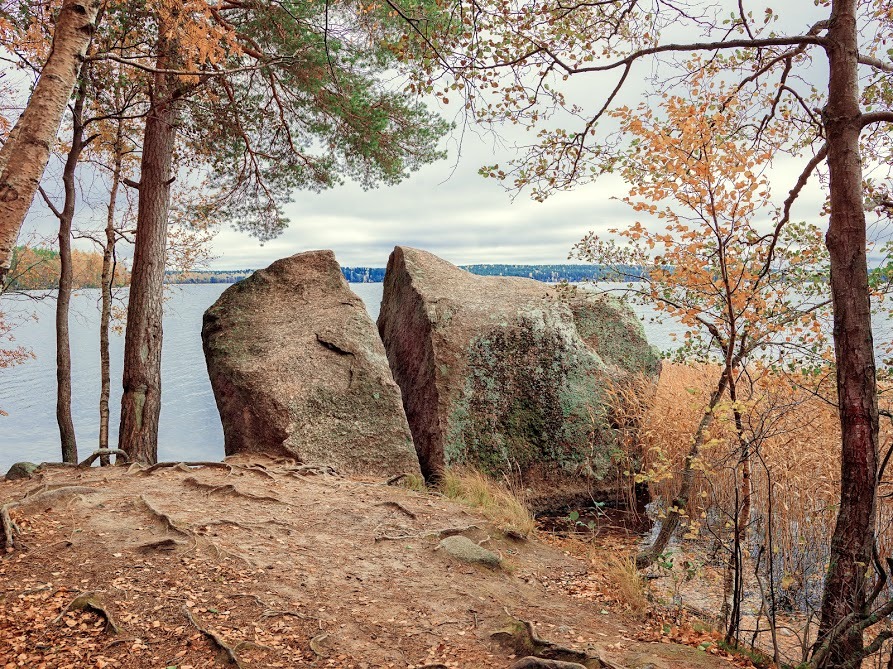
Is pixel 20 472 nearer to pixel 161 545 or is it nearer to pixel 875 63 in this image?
pixel 161 545

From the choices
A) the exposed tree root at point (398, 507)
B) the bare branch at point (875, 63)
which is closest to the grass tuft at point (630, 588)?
the exposed tree root at point (398, 507)

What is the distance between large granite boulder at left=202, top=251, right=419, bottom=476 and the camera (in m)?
8.03

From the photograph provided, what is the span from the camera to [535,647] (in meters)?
3.54

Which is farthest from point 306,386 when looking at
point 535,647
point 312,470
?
point 535,647

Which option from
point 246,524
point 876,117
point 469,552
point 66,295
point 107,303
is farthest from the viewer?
point 107,303

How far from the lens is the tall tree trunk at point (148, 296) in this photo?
8.68 metres

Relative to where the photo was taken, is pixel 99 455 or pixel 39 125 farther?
pixel 99 455

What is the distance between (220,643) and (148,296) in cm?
649

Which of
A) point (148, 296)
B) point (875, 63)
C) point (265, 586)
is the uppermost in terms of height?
point (875, 63)

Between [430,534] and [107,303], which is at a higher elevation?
[107,303]

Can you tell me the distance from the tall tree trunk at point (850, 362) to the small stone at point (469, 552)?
2.39m

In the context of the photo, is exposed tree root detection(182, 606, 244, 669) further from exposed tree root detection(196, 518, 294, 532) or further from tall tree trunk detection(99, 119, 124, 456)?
tall tree trunk detection(99, 119, 124, 456)

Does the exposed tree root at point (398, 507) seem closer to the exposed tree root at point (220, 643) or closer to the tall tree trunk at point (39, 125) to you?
the exposed tree root at point (220, 643)

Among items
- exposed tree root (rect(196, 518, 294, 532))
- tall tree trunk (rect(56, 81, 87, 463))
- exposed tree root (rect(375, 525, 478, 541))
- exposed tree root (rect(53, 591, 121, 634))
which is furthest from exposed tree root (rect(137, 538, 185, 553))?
tall tree trunk (rect(56, 81, 87, 463))
